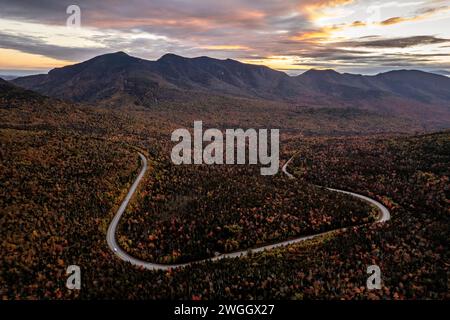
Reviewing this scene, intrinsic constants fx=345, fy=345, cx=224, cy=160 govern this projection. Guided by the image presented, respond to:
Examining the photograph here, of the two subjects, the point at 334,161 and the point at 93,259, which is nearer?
the point at 93,259

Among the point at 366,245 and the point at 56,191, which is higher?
the point at 56,191

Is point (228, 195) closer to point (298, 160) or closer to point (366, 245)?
point (366, 245)

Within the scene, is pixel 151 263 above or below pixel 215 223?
below

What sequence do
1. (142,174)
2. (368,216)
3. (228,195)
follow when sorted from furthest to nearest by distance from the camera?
(142,174) → (228,195) → (368,216)

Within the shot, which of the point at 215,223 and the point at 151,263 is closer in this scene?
the point at 151,263

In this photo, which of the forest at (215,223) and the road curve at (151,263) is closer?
the forest at (215,223)

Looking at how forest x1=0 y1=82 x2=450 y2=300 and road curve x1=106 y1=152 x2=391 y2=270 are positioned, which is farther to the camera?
road curve x1=106 y1=152 x2=391 y2=270

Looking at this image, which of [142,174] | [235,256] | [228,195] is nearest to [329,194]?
[228,195]
